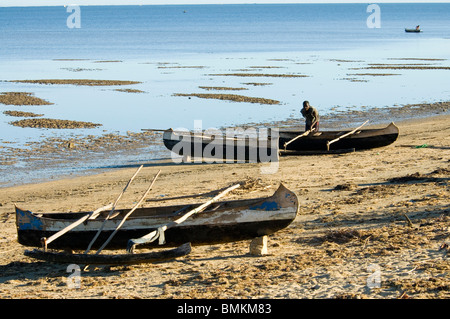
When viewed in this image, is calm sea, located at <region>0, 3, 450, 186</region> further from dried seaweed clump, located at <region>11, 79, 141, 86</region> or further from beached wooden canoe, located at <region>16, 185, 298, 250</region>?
beached wooden canoe, located at <region>16, 185, 298, 250</region>

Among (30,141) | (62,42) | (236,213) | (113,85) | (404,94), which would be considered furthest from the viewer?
(62,42)

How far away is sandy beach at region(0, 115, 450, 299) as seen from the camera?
24.3 ft

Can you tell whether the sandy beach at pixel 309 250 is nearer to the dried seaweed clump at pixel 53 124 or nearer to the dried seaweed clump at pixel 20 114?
the dried seaweed clump at pixel 53 124

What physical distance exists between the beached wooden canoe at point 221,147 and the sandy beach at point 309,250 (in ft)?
6.39

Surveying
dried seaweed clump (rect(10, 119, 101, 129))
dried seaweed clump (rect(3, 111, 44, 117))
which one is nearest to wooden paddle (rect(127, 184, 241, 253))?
dried seaweed clump (rect(10, 119, 101, 129))

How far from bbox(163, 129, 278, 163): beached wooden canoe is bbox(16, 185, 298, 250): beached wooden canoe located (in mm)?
7410

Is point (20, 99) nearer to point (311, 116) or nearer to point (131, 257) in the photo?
point (311, 116)

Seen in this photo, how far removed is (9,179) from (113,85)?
19.8 m

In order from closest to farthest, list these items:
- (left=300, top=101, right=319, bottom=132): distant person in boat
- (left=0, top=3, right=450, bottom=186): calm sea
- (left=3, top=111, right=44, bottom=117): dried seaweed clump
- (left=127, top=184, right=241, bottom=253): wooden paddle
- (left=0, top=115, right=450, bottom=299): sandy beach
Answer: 1. (left=0, top=115, right=450, bottom=299): sandy beach
2. (left=127, top=184, right=241, bottom=253): wooden paddle
3. (left=300, top=101, right=319, bottom=132): distant person in boat
4. (left=0, top=3, right=450, bottom=186): calm sea
5. (left=3, top=111, right=44, bottom=117): dried seaweed clump

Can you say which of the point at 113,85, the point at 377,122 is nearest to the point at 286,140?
the point at 377,122
